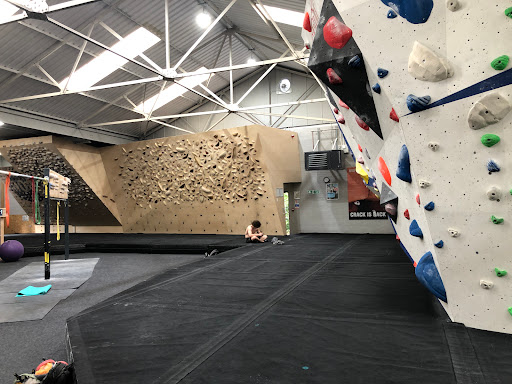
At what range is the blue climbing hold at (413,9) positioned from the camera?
165cm

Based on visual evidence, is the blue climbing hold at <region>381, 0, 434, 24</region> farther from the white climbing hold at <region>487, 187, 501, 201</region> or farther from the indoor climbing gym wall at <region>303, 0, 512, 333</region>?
the white climbing hold at <region>487, 187, 501, 201</region>

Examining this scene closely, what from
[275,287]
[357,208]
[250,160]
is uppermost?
[250,160]

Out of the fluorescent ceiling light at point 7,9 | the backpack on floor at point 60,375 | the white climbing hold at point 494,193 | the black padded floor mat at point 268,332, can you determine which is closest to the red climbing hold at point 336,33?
the white climbing hold at point 494,193

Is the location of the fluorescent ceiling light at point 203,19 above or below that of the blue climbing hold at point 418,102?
above

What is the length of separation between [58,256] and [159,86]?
222 inches

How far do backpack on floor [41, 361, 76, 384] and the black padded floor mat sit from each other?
8 cm

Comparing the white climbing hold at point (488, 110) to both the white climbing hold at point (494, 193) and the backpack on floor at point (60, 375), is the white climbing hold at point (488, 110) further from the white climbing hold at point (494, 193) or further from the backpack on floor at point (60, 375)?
the backpack on floor at point (60, 375)

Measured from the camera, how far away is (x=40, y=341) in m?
2.74

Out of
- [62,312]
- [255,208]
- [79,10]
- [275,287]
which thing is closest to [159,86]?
[79,10]

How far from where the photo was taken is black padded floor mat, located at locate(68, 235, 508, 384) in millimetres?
1562

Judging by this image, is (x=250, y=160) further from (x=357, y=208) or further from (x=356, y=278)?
(x=356, y=278)

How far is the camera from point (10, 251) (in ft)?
22.8

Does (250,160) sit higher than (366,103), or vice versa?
(250,160)

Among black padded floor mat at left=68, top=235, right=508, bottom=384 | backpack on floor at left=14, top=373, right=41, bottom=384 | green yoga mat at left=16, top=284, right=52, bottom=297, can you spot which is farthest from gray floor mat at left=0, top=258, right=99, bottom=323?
backpack on floor at left=14, top=373, right=41, bottom=384
